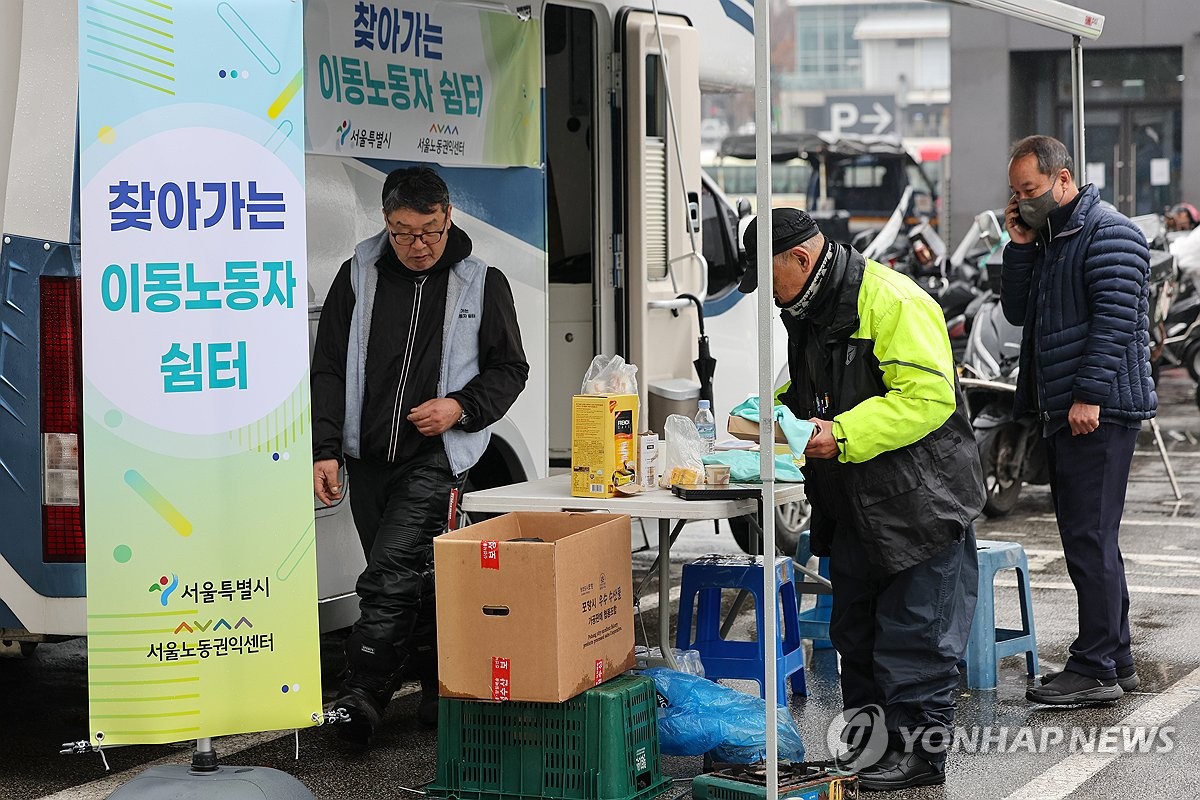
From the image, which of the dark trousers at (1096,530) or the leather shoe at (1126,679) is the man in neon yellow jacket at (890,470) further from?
the leather shoe at (1126,679)

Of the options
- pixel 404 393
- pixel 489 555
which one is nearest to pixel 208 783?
pixel 489 555

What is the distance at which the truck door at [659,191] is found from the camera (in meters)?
6.96

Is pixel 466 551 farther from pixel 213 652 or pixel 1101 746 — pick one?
pixel 1101 746

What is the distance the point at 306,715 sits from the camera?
4.22 meters

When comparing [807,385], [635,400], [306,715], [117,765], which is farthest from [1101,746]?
[117,765]

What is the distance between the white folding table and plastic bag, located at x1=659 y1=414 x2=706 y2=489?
0.07 metres

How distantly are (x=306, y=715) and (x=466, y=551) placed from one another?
2.12 ft

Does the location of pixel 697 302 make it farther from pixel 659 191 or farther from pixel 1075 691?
pixel 1075 691

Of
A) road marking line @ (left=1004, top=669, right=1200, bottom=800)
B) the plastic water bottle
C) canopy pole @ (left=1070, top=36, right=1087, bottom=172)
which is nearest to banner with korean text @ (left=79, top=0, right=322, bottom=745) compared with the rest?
the plastic water bottle

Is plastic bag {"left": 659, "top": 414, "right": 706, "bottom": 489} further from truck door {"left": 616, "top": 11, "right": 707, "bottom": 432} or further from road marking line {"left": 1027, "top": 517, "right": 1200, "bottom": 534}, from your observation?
road marking line {"left": 1027, "top": 517, "right": 1200, "bottom": 534}

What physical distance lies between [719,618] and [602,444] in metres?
1.06

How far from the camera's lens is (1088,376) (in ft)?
18.2

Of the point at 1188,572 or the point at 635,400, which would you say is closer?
the point at 635,400

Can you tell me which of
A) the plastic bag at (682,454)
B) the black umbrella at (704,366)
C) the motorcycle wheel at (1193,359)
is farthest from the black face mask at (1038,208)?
the motorcycle wheel at (1193,359)
